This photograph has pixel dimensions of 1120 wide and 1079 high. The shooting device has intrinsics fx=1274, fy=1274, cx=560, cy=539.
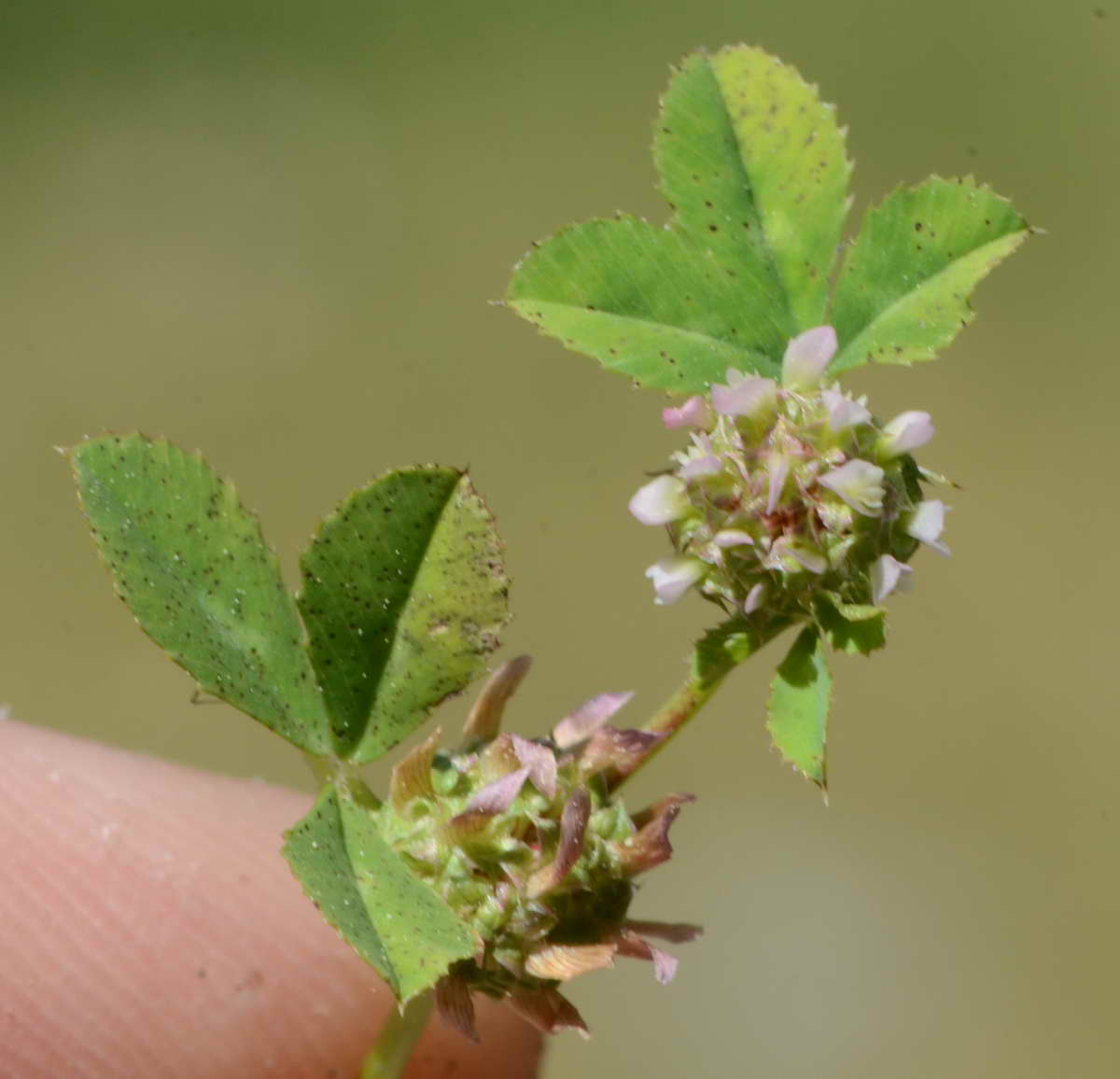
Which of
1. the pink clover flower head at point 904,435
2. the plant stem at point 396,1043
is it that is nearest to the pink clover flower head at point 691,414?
the pink clover flower head at point 904,435

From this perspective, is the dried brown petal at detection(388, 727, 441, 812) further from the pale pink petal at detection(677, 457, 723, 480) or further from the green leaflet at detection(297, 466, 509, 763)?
the pale pink petal at detection(677, 457, 723, 480)

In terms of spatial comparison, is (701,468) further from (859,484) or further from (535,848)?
(535,848)

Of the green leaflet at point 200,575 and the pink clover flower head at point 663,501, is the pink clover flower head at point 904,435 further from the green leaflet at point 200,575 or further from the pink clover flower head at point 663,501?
the green leaflet at point 200,575

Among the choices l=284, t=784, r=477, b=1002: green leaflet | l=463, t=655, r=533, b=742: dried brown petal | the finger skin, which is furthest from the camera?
the finger skin

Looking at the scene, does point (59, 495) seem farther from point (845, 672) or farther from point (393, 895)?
point (393, 895)

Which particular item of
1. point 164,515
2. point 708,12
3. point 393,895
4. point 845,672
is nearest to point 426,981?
point 393,895

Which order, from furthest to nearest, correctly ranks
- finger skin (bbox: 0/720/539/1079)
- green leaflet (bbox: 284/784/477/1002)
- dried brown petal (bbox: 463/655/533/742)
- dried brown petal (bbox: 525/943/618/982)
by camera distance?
finger skin (bbox: 0/720/539/1079)
dried brown petal (bbox: 463/655/533/742)
dried brown petal (bbox: 525/943/618/982)
green leaflet (bbox: 284/784/477/1002)

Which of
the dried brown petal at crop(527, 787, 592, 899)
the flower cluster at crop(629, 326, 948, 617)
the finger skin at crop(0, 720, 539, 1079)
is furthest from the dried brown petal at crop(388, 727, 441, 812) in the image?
the finger skin at crop(0, 720, 539, 1079)
